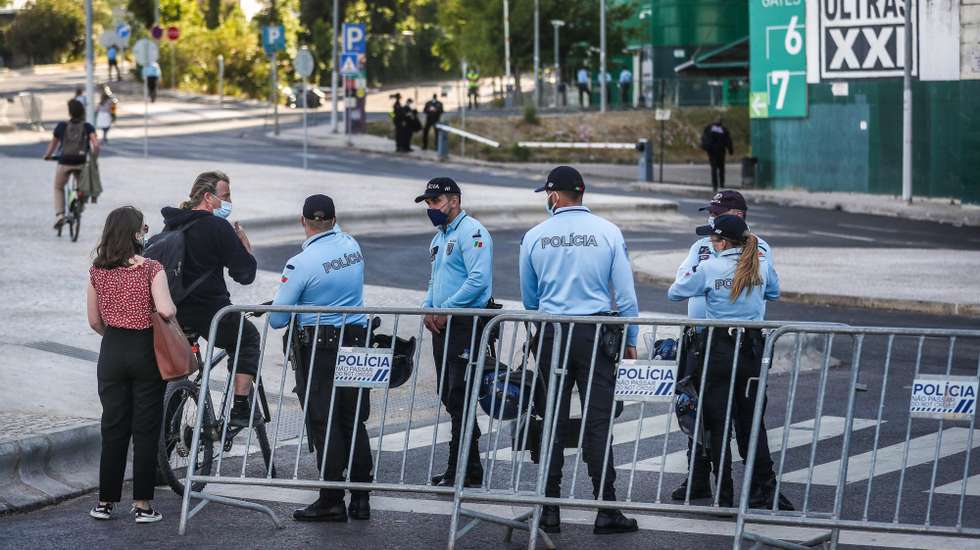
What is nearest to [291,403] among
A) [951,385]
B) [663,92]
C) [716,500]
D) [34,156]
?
[716,500]

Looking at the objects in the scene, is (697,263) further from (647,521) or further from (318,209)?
(318,209)

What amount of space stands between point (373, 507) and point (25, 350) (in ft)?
16.9

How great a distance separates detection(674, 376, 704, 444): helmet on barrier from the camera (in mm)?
8562

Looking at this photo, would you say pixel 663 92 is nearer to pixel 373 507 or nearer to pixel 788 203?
pixel 788 203

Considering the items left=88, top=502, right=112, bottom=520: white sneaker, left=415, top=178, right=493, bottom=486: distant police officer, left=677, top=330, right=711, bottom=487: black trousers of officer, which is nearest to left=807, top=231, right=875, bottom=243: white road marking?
left=677, top=330, right=711, bottom=487: black trousers of officer

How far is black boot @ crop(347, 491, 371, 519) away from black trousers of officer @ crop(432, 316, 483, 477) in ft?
2.42

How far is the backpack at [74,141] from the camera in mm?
20094

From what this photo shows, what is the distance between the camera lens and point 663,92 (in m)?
62.4

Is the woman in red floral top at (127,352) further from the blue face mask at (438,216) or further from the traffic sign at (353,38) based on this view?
the traffic sign at (353,38)

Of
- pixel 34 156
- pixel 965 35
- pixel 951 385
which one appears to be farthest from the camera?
pixel 34 156

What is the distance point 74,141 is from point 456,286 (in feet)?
40.4

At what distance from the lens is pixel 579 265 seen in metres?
8.31

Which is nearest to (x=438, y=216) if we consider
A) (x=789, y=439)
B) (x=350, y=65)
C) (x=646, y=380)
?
(x=646, y=380)

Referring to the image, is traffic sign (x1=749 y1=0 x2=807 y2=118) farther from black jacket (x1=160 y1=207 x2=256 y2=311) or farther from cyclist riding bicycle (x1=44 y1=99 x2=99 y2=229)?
black jacket (x1=160 y1=207 x2=256 y2=311)
